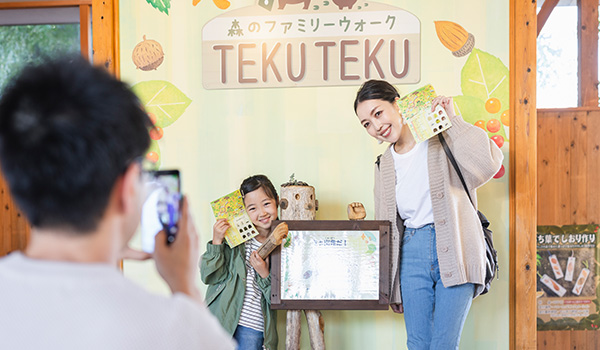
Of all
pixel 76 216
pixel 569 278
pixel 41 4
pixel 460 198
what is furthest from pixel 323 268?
pixel 41 4

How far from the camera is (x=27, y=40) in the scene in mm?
3945

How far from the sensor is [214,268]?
2748mm

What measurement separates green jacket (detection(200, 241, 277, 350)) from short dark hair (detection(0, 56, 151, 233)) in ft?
6.92

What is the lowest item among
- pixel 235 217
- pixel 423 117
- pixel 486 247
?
pixel 486 247

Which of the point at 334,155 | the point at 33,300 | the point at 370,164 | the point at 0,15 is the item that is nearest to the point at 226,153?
the point at 334,155

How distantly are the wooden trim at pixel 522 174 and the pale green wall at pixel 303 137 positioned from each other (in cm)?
4

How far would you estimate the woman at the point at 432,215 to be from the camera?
2285 millimetres

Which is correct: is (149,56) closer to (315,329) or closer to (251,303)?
(251,303)

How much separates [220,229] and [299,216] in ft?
1.30

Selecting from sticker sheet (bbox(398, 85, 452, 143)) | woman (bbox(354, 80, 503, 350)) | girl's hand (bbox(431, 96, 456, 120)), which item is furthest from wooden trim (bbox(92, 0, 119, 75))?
girl's hand (bbox(431, 96, 456, 120))

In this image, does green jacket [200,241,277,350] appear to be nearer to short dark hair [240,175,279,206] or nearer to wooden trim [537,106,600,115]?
short dark hair [240,175,279,206]

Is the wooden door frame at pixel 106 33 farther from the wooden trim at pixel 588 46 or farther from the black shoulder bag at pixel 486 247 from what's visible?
the wooden trim at pixel 588 46

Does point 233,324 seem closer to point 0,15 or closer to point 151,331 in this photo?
point 151,331

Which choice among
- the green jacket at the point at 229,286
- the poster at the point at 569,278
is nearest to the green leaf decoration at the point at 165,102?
the green jacket at the point at 229,286
